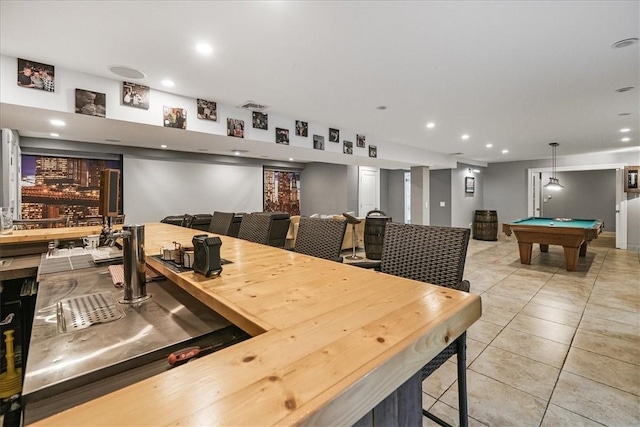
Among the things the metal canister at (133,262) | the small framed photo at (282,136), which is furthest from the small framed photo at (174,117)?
the metal canister at (133,262)

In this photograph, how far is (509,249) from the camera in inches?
271

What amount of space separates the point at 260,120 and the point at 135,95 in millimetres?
1476

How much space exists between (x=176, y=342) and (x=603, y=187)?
1323 centimetres

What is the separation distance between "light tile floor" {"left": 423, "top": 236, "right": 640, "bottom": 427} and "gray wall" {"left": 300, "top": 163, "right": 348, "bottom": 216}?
4164 mm

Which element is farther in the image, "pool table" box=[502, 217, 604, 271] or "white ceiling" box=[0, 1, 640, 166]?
"pool table" box=[502, 217, 604, 271]

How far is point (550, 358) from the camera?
2.25 m

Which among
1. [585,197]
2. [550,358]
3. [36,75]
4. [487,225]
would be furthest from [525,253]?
[585,197]

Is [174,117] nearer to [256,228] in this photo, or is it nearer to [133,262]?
[256,228]

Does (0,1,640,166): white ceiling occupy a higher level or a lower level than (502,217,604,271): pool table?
higher

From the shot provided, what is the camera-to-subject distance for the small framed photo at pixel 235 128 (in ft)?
12.5

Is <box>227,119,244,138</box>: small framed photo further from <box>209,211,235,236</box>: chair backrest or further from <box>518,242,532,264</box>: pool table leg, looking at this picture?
<box>518,242,532,264</box>: pool table leg

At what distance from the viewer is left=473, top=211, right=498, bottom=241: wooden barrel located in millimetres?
8203

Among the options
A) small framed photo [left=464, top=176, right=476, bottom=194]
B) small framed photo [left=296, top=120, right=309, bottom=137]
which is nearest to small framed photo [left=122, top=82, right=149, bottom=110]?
small framed photo [left=296, top=120, right=309, bottom=137]

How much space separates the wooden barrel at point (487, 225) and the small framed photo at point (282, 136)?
6420 mm
